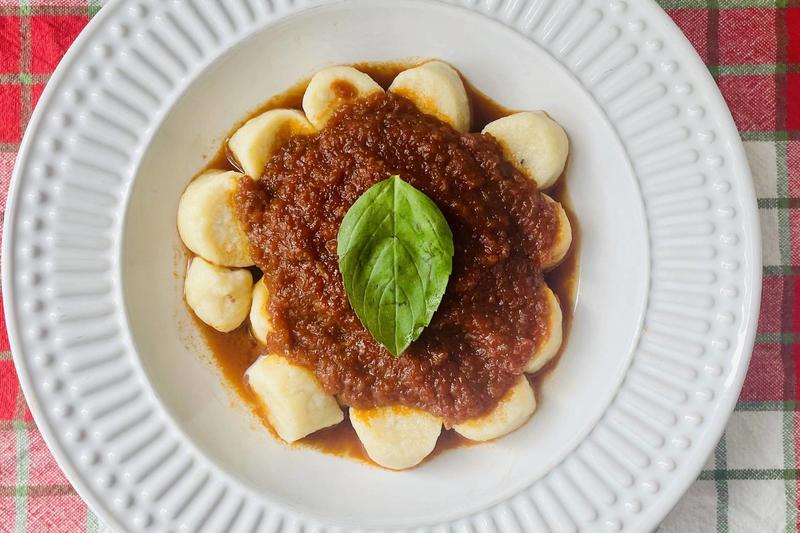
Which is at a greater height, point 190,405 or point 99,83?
point 99,83

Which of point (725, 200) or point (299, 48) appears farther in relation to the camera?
point (299, 48)

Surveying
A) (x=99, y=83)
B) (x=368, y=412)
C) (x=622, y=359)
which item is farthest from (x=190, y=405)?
(x=622, y=359)

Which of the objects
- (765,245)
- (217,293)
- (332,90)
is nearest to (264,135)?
(332,90)

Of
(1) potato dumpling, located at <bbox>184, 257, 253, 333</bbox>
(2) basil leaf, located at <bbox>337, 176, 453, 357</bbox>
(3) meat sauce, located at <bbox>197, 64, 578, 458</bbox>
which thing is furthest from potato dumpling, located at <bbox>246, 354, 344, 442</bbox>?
(2) basil leaf, located at <bbox>337, 176, 453, 357</bbox>

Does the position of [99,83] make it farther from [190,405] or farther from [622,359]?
[622,359]

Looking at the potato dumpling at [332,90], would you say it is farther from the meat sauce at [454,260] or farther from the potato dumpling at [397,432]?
the potato dumpling at [397,432]
